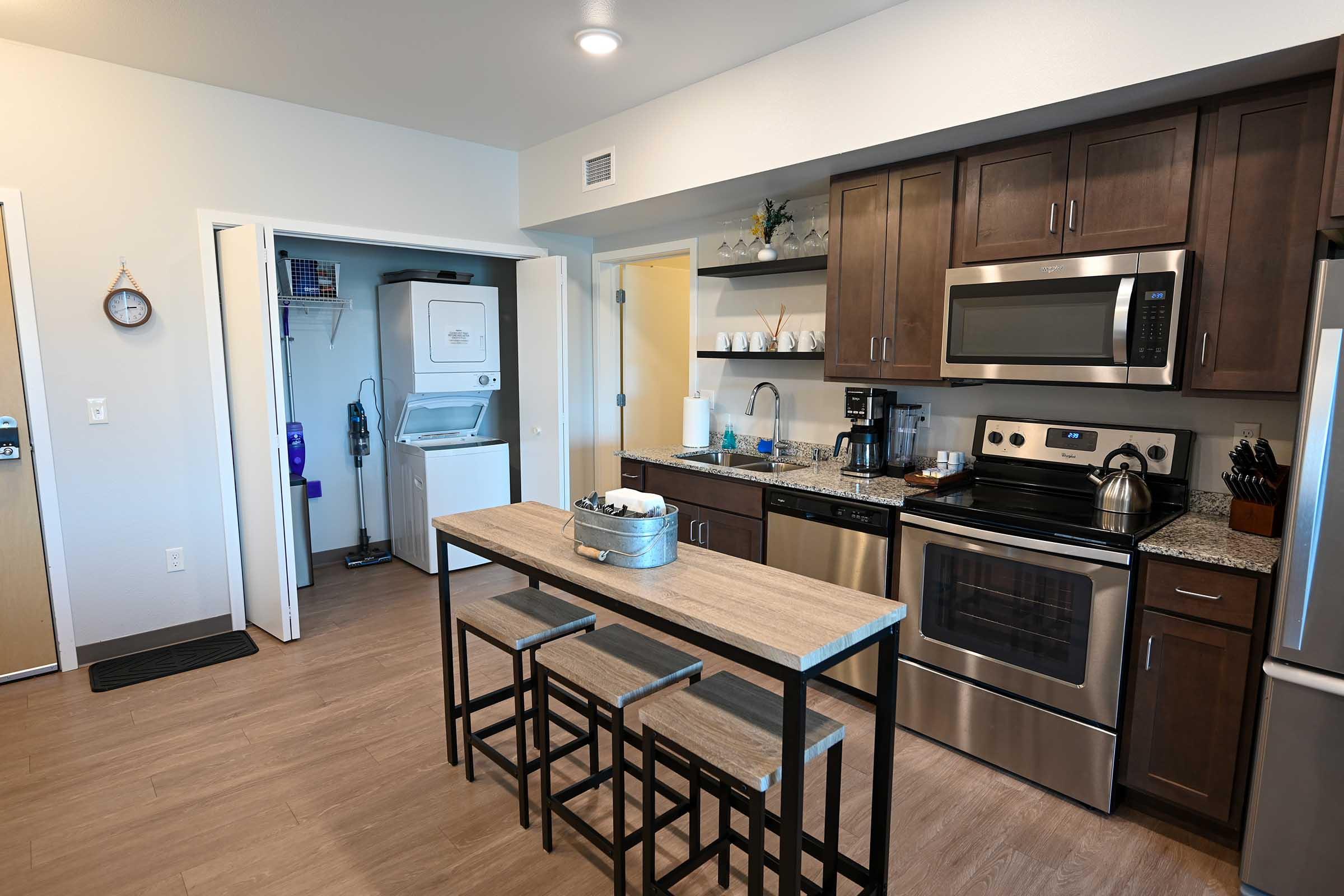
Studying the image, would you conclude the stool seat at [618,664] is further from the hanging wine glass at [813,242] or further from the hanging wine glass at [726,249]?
the hanging wine glass at [726,249]

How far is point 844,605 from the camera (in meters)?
1.67

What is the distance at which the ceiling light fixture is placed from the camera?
2.88 meters

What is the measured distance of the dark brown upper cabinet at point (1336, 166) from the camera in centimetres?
185

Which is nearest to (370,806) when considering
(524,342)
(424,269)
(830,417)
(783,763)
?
(783,763)

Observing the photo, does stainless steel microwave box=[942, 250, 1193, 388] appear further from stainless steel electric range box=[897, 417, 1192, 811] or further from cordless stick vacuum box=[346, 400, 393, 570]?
cordless stick vacuum box=[346, 400, 393, 570]

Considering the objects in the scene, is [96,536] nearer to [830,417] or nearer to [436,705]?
[436,705]

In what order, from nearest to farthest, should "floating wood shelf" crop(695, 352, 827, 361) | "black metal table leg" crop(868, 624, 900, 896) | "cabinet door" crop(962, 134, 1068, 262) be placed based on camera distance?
Result: "black metal table leg" crop(868, 624, 900, 896) → "cabinet door" crop(962, 134, 1068, 262) → "floating wood shelf" crop(695, 352, 827, 361)

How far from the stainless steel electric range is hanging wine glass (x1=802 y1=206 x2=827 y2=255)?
129 cm

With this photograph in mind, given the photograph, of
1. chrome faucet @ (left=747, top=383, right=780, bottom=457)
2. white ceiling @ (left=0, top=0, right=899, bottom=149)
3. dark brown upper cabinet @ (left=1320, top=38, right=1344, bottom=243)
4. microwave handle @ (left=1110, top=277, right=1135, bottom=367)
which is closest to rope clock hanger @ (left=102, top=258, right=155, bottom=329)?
white ceiling @ (left=0, top=0, right=899, bottom=149)

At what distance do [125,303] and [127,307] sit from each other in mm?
21

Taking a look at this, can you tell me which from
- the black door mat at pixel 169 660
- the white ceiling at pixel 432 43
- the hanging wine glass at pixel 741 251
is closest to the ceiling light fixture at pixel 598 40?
the white ceiling at pixel 432 43

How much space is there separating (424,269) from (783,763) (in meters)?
4.43

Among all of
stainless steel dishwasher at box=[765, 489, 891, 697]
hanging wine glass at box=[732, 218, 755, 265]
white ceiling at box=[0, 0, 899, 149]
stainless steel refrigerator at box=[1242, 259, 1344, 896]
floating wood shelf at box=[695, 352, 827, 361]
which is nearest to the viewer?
stainless steel refrigerator at box=[1242, 259, 1344, 896]

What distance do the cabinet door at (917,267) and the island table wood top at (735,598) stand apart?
1473 mm
